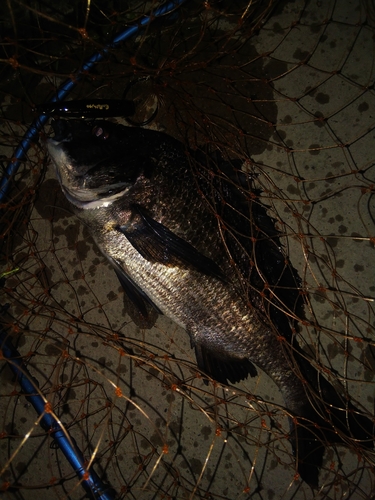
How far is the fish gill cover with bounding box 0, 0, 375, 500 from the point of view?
2637 mm

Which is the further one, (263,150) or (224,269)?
(263,150)

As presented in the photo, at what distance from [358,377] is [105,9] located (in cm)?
332

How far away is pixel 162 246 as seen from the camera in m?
2.29

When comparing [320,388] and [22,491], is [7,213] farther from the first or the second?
[320,388]

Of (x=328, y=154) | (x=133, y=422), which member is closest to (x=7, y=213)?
(x=133, y=422)

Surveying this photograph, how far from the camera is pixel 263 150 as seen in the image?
2730 mm

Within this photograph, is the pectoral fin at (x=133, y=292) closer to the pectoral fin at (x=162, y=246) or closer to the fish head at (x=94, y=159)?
the pectoral fin at (x=162, y=246)

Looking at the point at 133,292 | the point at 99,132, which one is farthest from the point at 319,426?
the point at 99,132

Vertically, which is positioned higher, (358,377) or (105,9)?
(105,9)

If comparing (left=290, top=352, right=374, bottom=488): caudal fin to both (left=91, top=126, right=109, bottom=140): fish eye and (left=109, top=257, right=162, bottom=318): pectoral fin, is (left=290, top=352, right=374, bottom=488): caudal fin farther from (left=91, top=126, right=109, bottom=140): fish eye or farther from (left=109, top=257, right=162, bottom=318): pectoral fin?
(left=91, top=126, right=109, bottom=140): fish eye

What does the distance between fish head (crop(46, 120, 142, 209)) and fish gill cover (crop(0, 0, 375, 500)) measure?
1.43 feet

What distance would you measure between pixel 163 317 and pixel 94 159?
126 centimetres

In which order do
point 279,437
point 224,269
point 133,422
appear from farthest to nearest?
point 133,422
point 279,437
point 224,269

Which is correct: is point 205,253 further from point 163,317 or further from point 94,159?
point 94,159
